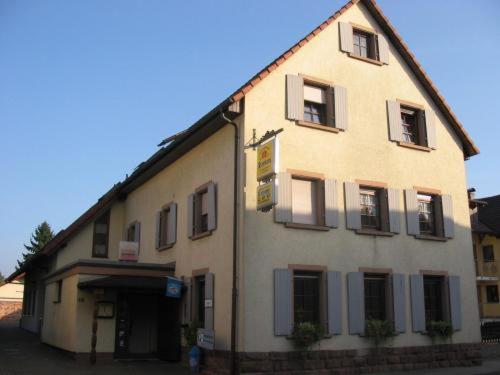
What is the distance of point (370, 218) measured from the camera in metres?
16.0

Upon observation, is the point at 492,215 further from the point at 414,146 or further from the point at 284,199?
the point at 284,199

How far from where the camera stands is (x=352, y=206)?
15.4m

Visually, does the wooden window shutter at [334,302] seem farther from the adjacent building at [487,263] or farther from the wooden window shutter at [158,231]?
the adjacent building at [487,263]

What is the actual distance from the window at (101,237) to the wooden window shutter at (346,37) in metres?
12.9

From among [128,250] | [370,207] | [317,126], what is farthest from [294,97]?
[128,250]

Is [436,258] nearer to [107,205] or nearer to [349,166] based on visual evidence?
[349,166]

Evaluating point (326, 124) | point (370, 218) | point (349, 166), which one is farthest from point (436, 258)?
point (326, 124)

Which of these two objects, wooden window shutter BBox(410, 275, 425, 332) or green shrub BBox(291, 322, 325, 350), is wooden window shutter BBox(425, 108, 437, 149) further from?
green shrub BBox(291, 322, 325, 350)

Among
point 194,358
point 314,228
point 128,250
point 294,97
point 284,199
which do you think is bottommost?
point 194,358

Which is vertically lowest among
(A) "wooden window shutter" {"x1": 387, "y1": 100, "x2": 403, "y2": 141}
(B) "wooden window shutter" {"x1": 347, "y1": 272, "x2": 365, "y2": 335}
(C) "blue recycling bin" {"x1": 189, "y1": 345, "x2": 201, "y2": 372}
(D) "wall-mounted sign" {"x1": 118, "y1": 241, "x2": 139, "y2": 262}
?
(C) "blue recycling bin" {"x1": 189, "y1": 345, "x2": 201, "y2": 372}

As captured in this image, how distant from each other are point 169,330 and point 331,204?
260 inches

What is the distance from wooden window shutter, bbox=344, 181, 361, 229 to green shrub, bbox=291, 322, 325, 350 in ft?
10.1

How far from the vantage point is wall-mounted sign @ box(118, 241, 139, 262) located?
762 inches

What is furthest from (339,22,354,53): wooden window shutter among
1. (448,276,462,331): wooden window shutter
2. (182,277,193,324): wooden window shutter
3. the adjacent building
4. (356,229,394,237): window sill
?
the adjacent building
